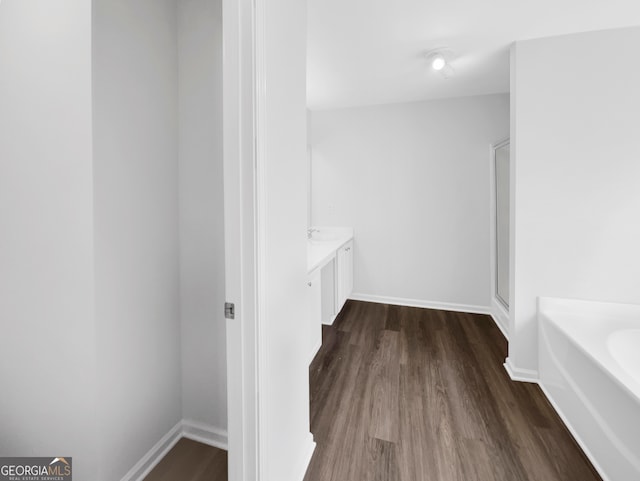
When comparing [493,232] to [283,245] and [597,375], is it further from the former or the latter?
[283,245]

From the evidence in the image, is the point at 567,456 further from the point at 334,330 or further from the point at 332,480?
the point at 334,330

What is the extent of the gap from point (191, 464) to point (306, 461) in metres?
0.56

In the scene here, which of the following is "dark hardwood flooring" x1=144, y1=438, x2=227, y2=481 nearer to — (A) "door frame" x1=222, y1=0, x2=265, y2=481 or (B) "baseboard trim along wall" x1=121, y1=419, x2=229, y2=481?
(B) "baseboard trim along wall" x1=121, y1=419, x2=229, y2=481

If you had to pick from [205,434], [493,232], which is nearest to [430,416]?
[205,434]

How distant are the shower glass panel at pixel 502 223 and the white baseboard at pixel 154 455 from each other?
283 cm

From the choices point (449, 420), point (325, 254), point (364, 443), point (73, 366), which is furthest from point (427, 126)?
point (73, 366)

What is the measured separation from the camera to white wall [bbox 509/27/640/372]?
1.86 metres

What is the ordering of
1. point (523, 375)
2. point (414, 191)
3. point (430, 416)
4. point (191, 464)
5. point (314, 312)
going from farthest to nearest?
point (414, 191) < point (314, 312) < point (523, 375) < point (430, 416) < point (191, 464)

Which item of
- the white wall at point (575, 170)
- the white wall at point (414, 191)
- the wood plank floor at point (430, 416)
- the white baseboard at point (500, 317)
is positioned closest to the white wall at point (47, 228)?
the wood plank floor at point (430, 416)

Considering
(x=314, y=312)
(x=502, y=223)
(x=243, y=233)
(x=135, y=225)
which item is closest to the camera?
(x=243, y=233)

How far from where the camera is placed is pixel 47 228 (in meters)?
1.16

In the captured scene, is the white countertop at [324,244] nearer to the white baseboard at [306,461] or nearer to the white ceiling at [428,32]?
the white baseboard at [306,461]

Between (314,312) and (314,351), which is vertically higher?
(314,312)

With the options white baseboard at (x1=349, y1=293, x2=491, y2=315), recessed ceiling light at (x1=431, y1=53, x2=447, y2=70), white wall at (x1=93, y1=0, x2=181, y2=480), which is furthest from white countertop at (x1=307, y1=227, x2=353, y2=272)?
recessed ceiling light at (x1=431, y1=53, x2=447, y2=70)
